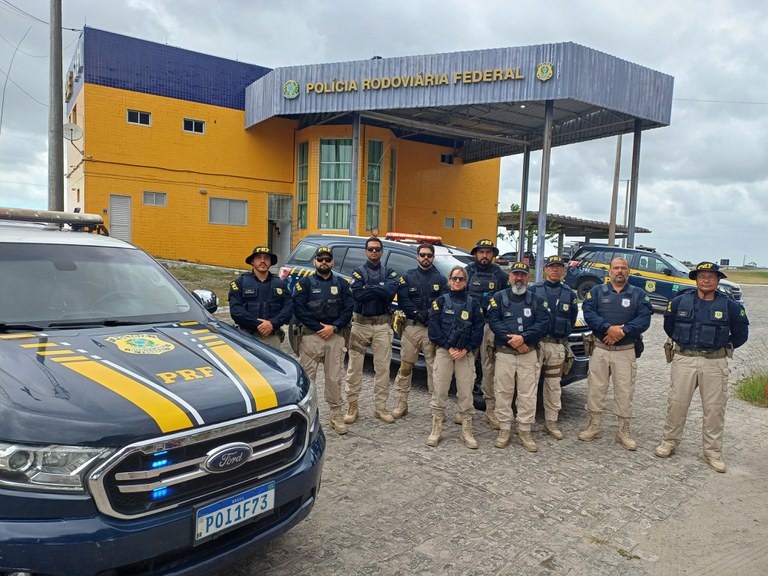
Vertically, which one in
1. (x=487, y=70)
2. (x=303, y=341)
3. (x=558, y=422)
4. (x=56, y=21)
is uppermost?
(x=487, y=70)

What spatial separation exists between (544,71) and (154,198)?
1440 cm

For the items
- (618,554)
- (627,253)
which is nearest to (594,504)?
(618,554)

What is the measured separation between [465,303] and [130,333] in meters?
2.94

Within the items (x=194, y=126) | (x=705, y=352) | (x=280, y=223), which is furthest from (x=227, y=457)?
(x=280, y=223)

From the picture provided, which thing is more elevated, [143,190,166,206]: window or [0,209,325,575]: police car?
[143,190,166,206]: window

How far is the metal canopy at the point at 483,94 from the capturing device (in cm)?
A: 1675

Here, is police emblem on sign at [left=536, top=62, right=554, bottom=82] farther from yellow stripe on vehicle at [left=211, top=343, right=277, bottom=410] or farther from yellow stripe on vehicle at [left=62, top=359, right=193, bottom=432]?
yellow stripe on vehicle at [left=62, top=359, right=193, bottom=432]

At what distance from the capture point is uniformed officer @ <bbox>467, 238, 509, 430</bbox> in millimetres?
5473

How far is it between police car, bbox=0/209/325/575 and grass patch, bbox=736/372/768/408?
236 inches

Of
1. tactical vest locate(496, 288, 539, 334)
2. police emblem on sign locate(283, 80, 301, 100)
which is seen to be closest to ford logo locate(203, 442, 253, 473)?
tactical vest locate(496, 288, 539, 334)

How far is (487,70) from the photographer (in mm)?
17422

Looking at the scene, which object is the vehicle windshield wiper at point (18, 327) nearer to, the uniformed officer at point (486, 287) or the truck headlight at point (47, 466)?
the truck headlight at point (47, 466)

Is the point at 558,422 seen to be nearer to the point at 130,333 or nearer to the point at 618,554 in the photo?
the point at 618,554

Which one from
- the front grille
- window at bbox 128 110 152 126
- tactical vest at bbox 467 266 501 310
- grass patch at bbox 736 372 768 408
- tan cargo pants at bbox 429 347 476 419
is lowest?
grass patch at bbox 736 372 768 408
